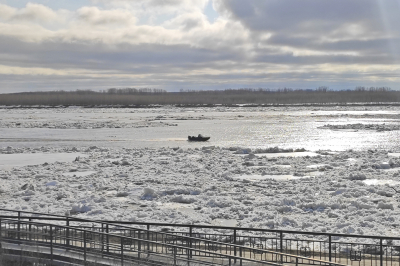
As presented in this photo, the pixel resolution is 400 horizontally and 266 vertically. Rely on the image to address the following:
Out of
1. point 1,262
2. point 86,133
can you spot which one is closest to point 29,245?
point 1,262

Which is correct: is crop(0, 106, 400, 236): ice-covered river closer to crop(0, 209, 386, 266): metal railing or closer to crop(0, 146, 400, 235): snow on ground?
crop(0, 146, 400, 235): snow on ground

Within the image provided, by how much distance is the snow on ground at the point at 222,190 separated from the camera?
15.9m

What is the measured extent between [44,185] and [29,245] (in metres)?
11.0

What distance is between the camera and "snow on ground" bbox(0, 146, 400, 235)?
15.9m

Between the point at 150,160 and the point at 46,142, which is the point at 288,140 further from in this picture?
the point at 46,142

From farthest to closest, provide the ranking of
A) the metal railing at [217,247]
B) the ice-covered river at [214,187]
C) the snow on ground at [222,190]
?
the ice-covered river at [214,187]
the snow on ground at [222,190]
the metal railing at [217,247]

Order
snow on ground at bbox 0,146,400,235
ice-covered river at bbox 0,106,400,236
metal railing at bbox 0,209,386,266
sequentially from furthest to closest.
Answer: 1. ice-covered river at bbox 0,106,400,236
2. snow on ground at bbox 0,146,400,235
3. metal railing at bbox 0,209,386,266

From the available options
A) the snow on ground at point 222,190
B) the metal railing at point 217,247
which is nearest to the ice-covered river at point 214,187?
the snow on ground at point 222,190

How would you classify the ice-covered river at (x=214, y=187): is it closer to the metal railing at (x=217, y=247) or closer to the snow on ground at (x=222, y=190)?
the snow on ground at (x=222, y=190)

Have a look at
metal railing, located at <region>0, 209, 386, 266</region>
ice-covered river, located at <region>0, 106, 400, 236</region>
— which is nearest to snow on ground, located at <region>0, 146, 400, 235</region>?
ice-covered river, located at <region>0, 106, 400, 236</region>

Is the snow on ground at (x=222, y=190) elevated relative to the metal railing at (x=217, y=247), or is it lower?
lower

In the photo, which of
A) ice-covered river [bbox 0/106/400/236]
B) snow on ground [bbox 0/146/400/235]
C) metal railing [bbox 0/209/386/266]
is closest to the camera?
metal railing [bbox 0/209/386/266]

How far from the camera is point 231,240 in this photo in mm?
13508

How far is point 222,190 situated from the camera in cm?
2086
